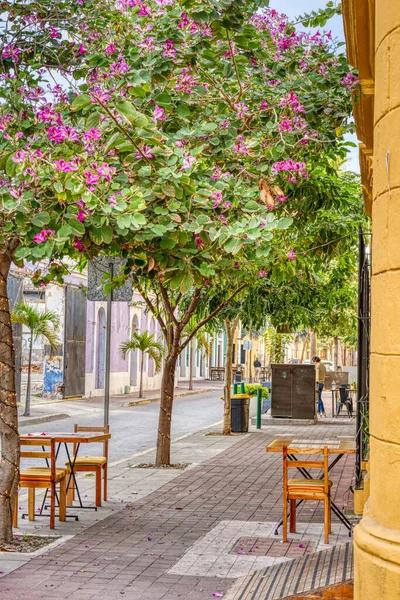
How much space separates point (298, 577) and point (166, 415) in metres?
8.67

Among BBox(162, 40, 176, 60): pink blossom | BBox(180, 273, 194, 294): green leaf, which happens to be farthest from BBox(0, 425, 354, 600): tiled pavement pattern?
BBox(162, 40, 176, 60): pink blossom

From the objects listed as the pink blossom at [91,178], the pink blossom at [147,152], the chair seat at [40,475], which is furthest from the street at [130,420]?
the pink blossom at [91,178]

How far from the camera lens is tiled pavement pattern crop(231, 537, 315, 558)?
856 centimetres

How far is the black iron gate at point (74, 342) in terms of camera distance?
33.3 metres

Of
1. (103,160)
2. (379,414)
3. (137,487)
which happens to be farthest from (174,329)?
(379,414)

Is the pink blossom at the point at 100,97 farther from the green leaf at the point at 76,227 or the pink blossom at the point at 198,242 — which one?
the pink blossom at the point at 198,242

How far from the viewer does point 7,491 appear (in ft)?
29.2

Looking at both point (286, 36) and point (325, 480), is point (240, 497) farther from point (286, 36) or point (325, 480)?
point (286, 36)

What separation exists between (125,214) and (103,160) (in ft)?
3.63

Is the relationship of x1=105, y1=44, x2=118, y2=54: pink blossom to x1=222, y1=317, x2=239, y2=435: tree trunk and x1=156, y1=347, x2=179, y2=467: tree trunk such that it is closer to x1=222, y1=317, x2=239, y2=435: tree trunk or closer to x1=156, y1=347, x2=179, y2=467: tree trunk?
x1=156, y1=347, x2=179, y2=467: tree trunk

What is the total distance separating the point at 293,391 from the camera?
26.0 m

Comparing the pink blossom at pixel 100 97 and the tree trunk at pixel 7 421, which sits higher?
the pink blossom at pixel 100 97

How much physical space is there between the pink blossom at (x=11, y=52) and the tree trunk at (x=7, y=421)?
1985 millimetres

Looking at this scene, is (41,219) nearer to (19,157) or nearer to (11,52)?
(19,157)
